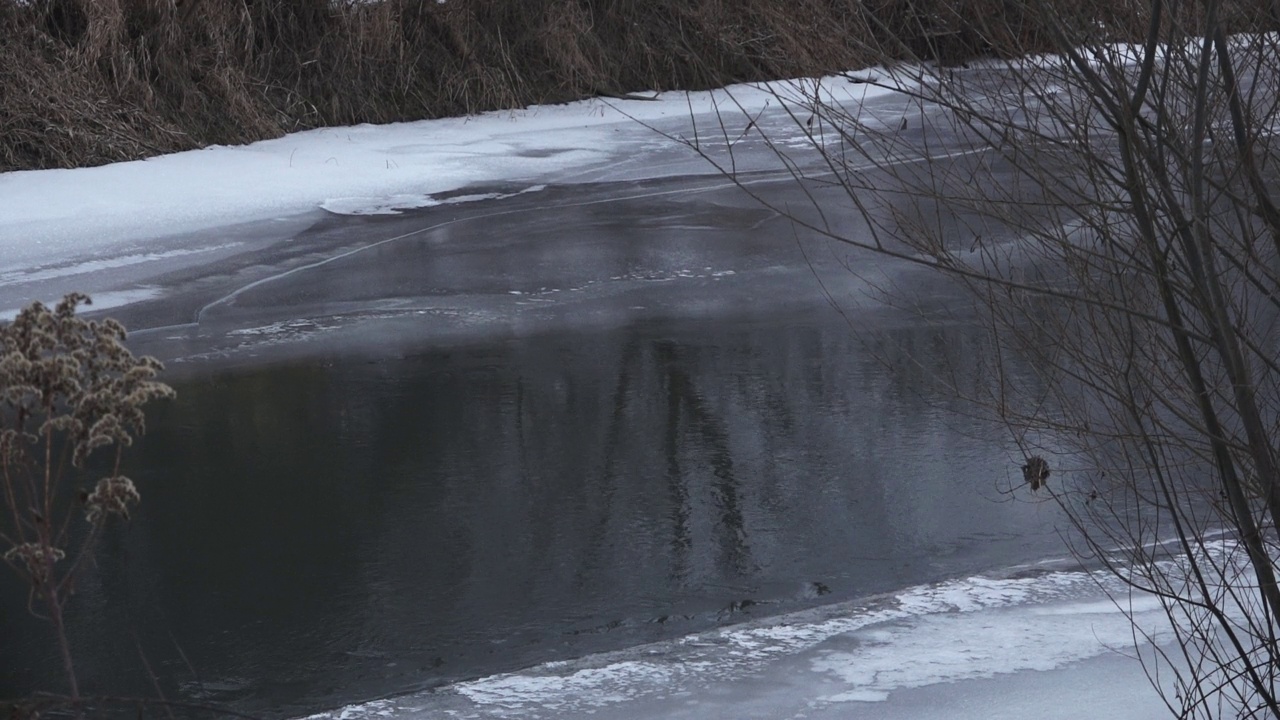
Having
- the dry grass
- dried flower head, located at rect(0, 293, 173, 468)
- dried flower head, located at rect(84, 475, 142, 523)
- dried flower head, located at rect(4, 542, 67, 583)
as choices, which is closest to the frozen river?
dried flower head, located at rect(0, 293, 173, 468)

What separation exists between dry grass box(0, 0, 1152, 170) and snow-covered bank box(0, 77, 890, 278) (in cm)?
40

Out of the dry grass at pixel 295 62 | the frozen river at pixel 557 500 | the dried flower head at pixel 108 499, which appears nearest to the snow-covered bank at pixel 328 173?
the dry grass at pixel 295 62

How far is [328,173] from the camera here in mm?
12289

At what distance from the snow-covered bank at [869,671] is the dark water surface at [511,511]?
25 centimetres

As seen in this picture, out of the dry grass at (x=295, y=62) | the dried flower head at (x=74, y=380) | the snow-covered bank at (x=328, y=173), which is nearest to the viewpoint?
the dried flower head at (x=74, y=380)

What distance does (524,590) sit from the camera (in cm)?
478

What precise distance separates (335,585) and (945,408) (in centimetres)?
311

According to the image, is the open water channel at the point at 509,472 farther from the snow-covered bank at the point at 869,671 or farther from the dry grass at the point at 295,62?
the dry grass at the point at 295,62

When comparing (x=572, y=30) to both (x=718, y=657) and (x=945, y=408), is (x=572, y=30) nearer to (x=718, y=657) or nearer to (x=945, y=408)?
(x=945, y=408)

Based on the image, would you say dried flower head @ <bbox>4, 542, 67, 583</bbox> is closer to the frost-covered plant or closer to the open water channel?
the frost-covered plant

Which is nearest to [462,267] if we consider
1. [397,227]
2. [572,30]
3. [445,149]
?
[397,227]

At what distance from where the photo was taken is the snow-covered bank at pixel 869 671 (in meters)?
3.81

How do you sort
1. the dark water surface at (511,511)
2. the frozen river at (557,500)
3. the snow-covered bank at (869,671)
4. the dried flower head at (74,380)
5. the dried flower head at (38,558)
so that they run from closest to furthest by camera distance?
the dried flower head at (38,558) < the dried flower head at (74,380) < the snow-covered bank at (869,671) < the frozen river at (557,500) < the dark water surface at (511,511)

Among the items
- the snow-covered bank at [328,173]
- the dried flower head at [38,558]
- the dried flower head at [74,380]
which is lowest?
the dried flower head at [38,558]
